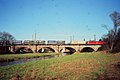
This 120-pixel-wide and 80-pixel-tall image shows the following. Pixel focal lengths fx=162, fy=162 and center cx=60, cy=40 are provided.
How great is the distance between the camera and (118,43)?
179ft

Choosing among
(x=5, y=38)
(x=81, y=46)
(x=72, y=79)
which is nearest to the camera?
(x=72, y=79)

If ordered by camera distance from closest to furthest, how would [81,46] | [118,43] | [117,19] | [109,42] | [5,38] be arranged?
[117,19] → [118,43] → [109,42] → [81,46] → [5,38]

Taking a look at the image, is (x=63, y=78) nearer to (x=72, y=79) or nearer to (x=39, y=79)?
(x=72, y=79)

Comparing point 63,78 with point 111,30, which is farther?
point 111,30

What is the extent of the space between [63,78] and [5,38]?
97019mm

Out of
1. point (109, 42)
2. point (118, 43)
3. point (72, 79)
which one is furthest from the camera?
point (109, 42)

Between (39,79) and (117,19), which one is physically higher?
(117,19)

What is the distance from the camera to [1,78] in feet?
46.7

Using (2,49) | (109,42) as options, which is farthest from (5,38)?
(109,42)

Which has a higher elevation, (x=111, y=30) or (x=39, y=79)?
(x=111, y=30)

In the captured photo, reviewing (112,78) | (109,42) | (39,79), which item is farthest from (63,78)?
(109,42)

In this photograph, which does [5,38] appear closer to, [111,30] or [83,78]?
[111,30]

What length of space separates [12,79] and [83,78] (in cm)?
609

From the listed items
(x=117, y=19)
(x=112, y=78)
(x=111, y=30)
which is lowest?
(x=112, y=78)
